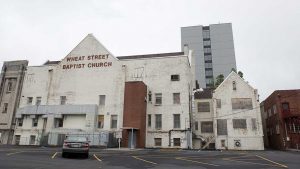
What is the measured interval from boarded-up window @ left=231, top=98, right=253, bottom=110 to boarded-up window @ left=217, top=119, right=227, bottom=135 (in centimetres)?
289

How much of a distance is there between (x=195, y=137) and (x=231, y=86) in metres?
10.8

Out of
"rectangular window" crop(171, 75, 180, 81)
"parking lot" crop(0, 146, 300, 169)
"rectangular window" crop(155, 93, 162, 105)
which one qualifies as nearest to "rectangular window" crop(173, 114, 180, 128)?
"rectangular window" crop(155, 93, 162, 105)

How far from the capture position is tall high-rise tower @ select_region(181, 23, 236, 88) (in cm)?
9750

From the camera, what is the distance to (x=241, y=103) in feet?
149

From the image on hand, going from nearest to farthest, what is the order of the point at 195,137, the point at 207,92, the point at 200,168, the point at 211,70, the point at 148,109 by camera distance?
the point at 200,168 < the point at 148,109 < the point at 195,137 < the point at 207,92 < the point at 211,70

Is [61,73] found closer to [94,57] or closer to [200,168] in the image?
[94,57]

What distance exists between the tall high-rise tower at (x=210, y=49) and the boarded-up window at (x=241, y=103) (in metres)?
50.7

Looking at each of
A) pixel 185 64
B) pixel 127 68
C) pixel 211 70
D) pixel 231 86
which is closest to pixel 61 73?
pixel 127 68

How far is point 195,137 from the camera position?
153ft

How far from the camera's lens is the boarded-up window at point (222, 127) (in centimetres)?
4509

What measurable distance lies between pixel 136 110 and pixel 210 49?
67.7m

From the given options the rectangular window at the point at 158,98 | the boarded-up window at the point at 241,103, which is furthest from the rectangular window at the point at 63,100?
the boarded-up window at the point at 241,103

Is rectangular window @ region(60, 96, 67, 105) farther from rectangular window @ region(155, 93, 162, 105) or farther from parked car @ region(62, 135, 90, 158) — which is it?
parked car @ region(62, 135, 90, 158)

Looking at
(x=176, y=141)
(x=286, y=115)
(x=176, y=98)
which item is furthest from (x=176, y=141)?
(x=286, y=115)
